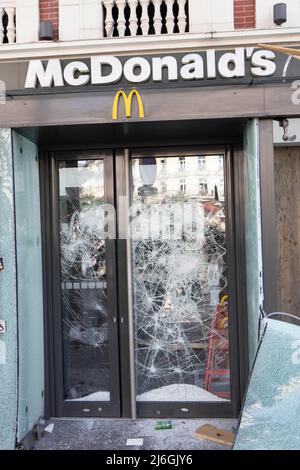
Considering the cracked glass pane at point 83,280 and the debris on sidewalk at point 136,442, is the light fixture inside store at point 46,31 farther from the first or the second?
the debris on sidewalk at point 136,442

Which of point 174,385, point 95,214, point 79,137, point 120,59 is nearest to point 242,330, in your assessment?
point 174,385

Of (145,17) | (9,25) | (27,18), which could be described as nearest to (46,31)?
(27,18)

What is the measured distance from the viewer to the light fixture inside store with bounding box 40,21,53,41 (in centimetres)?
425

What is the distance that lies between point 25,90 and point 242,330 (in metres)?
3.34

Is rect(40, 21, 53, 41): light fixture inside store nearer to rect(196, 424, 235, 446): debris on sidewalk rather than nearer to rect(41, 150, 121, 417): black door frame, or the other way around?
rect(41, 150, 121, 417): black door frame

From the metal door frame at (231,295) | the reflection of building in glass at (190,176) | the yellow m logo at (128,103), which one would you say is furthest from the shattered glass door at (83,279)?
the yellow m logo at (128,103)

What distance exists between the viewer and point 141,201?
489 centimetres

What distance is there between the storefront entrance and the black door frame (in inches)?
0.4

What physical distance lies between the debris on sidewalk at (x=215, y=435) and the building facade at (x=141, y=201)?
29 cm

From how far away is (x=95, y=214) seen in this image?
4.88 m

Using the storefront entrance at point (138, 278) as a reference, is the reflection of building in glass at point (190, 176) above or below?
above

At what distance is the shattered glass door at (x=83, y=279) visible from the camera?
4.86 meters

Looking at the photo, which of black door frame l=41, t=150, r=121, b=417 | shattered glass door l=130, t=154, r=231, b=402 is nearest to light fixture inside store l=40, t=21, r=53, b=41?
black door frame l=41, t=150, r=121, b=417

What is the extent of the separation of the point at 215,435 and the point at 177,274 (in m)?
1.70
